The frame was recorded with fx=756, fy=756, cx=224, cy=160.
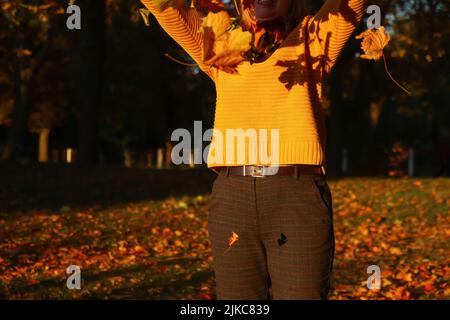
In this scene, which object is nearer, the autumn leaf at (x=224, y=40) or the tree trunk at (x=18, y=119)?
the autumn leaf at (x=224, y=40)

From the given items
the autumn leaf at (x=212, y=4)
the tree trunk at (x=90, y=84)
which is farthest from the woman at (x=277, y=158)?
the tree trunk at (x=90, y=84)

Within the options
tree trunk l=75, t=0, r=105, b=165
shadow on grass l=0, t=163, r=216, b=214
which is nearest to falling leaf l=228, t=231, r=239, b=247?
shadow on grass l=0, t=163, r=216, b=214

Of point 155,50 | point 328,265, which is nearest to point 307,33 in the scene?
point 328,265

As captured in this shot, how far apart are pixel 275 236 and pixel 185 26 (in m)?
1.01

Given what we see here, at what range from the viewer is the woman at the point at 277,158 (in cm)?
310

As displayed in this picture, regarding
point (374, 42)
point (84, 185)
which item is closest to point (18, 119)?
point (84, 185)

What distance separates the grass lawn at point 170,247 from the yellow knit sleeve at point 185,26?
477cm

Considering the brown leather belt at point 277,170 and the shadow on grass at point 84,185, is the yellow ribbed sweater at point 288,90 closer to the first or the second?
the brown leather belt at point 277,170

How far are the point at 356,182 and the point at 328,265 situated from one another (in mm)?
18075

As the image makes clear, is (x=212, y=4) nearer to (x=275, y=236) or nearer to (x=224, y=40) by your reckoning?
(x=224, y=40)

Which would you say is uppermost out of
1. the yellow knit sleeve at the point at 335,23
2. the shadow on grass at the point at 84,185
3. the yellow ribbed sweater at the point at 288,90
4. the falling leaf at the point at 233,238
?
the yellow knit sleeve at the point at 335,23

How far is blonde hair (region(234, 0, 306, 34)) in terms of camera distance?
129 inches

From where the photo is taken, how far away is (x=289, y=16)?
3.30 meters

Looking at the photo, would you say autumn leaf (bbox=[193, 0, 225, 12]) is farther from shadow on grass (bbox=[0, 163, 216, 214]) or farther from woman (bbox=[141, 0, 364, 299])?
shadow on grass (bbox=[0, 163, 216, 214])
